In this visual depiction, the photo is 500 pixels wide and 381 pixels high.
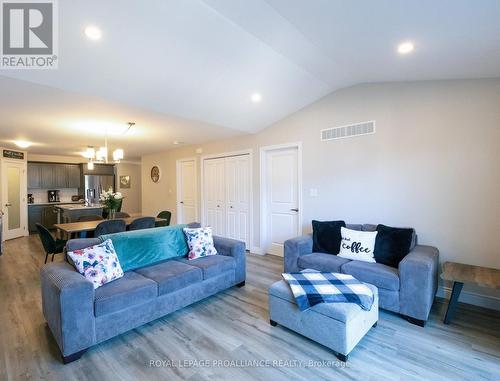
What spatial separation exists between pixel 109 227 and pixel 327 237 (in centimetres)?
317

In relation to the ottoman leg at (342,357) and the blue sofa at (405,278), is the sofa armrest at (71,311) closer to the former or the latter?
the ottoman leg at (342,357)

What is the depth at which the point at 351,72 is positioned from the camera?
125 inches

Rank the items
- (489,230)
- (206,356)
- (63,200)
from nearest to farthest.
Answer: (206,356) → (489,230) → (63,200)

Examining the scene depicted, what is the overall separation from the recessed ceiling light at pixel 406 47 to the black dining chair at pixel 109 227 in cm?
409

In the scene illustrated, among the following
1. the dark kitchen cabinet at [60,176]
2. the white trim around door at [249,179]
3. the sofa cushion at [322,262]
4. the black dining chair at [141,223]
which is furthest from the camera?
the dark kitchen cabinet at [60,176]

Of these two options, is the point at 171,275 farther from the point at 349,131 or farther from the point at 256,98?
the point at 349,131

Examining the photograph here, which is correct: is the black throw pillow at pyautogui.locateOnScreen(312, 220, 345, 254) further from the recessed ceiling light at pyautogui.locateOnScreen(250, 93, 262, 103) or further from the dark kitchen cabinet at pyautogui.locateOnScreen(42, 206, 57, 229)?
the dark kitchen cabinet at pyautogui.locateOnScreen(42, 206, 57, 229)

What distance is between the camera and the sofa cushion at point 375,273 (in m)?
2.58

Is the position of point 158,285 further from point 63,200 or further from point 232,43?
point 63,200

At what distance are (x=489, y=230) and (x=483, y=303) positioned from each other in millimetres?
825

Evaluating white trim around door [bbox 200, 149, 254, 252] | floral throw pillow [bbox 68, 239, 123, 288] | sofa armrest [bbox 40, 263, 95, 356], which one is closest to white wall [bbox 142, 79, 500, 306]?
white trim around door [bbox 200, 149, 254, 252]

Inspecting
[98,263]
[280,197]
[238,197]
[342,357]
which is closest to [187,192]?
[238,197]

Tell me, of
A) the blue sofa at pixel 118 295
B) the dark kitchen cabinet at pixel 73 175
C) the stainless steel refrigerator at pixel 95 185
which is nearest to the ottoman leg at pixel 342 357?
the blue sofa at pixel 118 295

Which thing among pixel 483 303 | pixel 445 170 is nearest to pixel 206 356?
pixel 483 303
